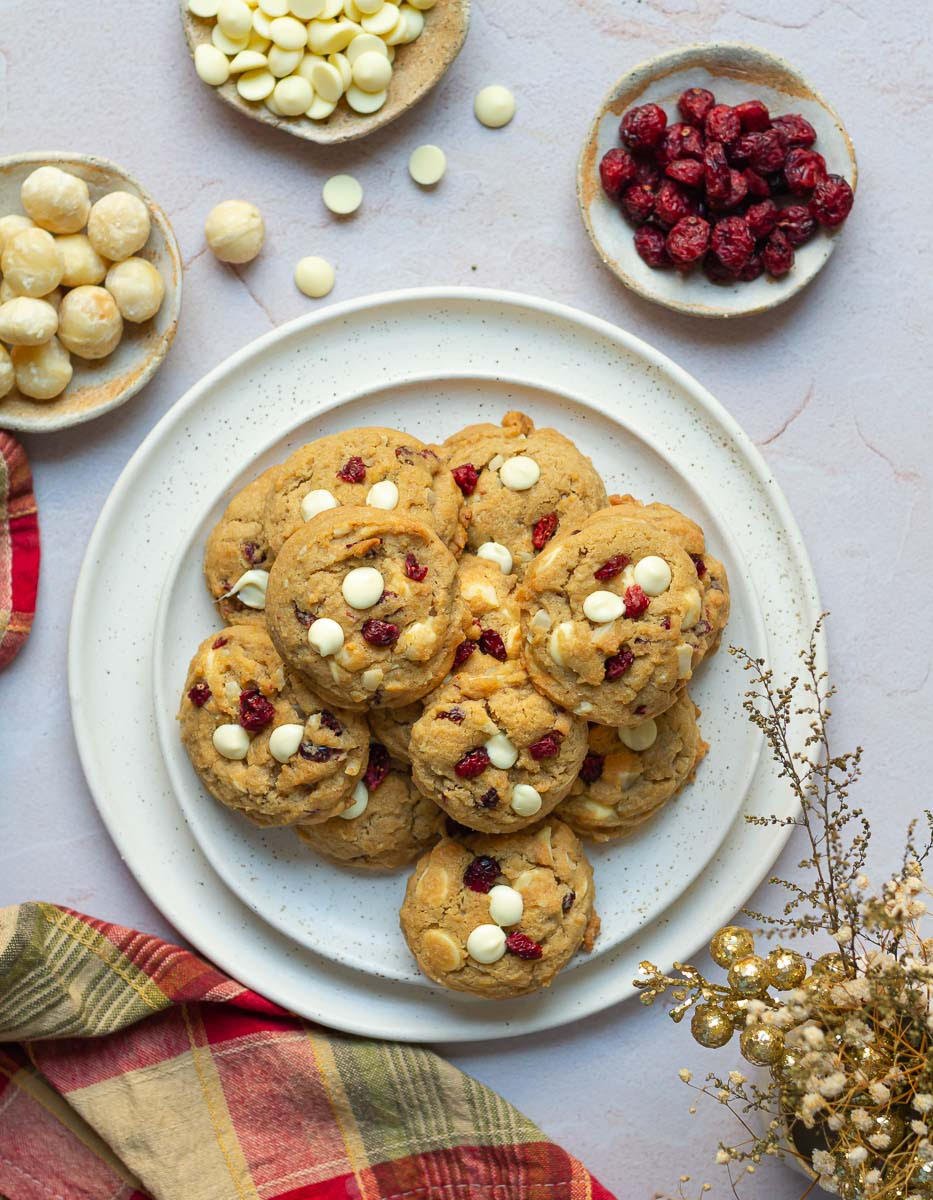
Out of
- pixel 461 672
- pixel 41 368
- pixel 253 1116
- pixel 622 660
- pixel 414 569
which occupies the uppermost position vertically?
pixel 41 368

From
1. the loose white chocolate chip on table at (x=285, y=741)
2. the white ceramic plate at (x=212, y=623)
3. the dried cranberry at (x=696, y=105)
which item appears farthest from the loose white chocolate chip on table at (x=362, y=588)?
the dried cranberry at (x=696, y=105)

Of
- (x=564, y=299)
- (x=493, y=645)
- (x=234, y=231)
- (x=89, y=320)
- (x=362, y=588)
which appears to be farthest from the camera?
(x=564, y=299)

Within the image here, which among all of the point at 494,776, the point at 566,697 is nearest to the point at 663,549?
the point at 566,697

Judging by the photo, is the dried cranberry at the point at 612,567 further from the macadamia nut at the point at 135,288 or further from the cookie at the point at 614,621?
the macadamia nut at the point at 135,288

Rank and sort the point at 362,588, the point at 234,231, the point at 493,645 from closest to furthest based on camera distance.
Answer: the point at 362,588
the point at 493,645
the point at 234,231

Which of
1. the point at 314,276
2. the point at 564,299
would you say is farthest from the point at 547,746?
the point at 314,276

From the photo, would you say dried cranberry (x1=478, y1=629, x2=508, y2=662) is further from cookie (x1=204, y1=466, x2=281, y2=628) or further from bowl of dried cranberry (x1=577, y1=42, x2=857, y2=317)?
bowl of dried cranberry (x1=577, y1=42, x2=857, y2=317)

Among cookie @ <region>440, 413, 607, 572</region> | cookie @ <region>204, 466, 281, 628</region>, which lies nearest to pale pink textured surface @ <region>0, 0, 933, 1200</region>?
cookie @ <region>204, 466, 281, 628</region>

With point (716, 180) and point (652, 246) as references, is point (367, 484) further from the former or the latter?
point (716, 180)
